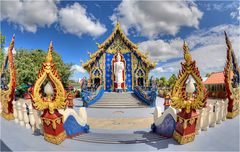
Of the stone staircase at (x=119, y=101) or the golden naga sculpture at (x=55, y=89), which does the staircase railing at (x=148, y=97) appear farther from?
the golden naga sculpture at (x=55, y=89)

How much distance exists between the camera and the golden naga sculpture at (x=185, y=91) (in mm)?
5438

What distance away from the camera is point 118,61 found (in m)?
21.8

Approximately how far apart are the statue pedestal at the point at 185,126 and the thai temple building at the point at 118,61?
16.1m

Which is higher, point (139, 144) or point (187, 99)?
point (187, 99)

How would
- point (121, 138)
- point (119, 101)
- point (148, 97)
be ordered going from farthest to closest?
point (119, 101), point (148, 97), point (121, 138)

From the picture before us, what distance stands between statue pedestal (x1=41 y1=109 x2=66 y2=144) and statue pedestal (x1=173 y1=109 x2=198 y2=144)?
12.6 feet

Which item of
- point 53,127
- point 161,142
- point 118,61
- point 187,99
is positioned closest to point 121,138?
point 161,142

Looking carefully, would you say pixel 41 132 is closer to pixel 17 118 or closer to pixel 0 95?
pixel 17 118

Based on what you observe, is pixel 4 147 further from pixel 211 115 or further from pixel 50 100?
pixel 211 115

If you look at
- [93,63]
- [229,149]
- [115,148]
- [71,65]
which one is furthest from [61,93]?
[71,65]

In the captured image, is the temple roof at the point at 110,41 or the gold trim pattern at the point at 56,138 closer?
the gold trim pattern at the point at 56,138

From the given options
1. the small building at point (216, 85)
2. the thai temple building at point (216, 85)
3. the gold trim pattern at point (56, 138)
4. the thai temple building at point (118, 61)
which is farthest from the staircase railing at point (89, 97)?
the small building at point (216, 85)

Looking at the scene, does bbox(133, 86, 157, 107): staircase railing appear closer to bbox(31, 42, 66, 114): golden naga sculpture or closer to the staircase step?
the staircase step

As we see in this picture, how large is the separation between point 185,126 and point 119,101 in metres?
11.1
